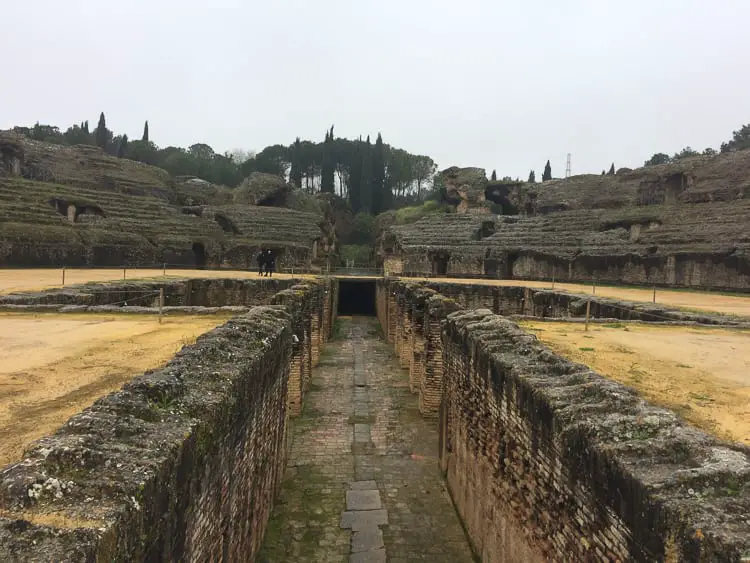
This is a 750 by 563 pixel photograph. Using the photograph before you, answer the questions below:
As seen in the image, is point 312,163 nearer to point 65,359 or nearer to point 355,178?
point 355,178

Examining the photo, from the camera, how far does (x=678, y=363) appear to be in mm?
6539

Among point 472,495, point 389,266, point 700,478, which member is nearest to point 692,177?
point 389,266

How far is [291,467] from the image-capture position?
26.1 feet

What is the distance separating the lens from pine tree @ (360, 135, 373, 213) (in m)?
63.3

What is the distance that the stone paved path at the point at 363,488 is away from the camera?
585cm

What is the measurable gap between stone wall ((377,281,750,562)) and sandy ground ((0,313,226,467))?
353cm

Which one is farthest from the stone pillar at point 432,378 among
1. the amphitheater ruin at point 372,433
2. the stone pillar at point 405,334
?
the stone pillar at point 405,334

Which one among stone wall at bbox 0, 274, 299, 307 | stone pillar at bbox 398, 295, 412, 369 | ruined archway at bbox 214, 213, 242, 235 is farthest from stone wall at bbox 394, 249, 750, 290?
stone pillar at bbox 398, 295, 412, 369

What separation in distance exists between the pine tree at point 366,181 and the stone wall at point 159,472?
193ft

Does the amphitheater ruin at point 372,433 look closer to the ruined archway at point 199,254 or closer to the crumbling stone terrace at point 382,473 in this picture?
the crumbling stone terrace at point 382,473

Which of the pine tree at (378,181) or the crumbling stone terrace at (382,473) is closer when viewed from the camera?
the crumbling stone terrace at (382,473)

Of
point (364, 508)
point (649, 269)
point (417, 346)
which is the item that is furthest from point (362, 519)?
point (649, 269)

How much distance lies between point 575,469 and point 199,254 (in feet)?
99.3

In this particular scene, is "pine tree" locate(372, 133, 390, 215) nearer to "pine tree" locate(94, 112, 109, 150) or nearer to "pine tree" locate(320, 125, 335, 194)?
"pine tree" locate(320, 125, 335, 194)
